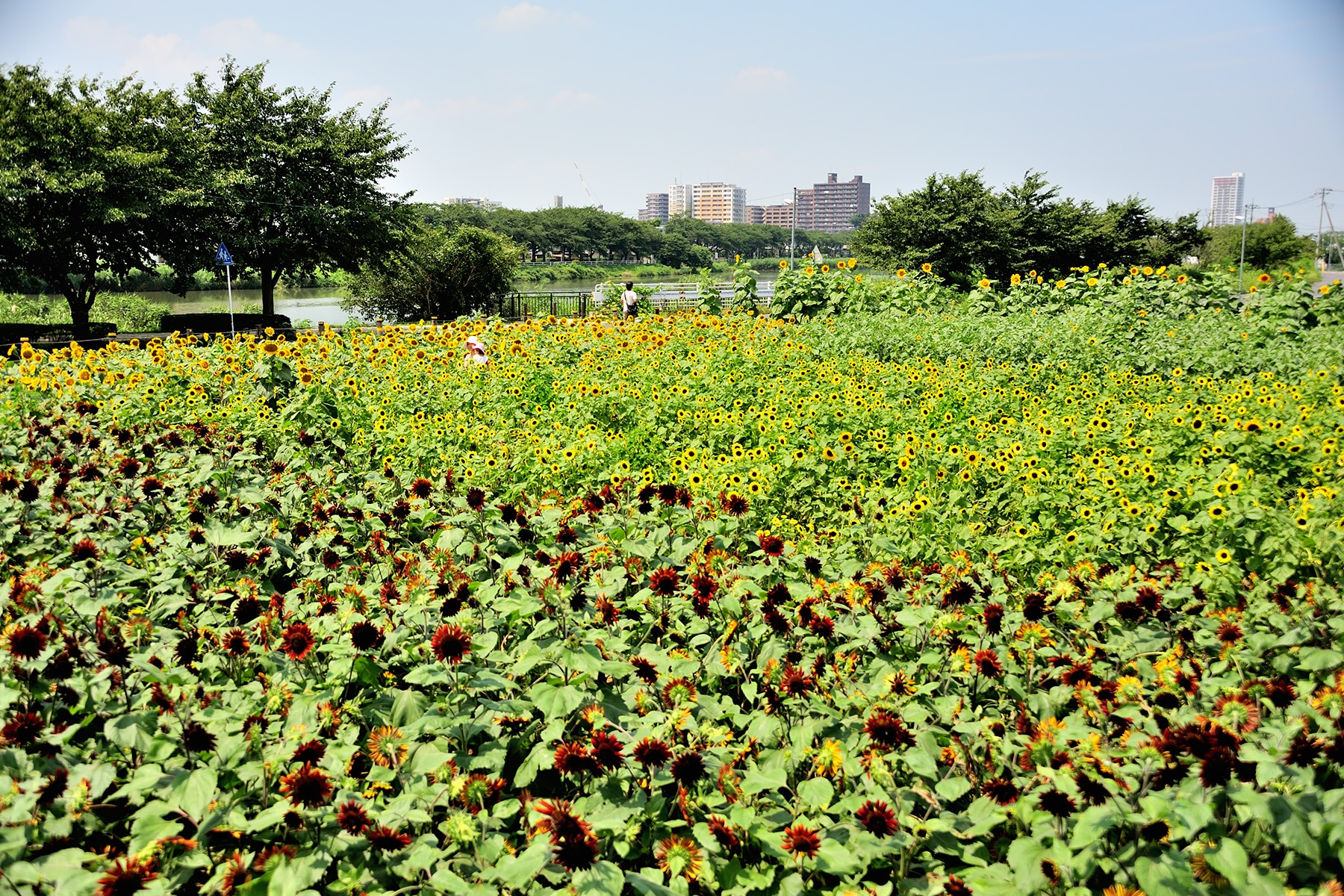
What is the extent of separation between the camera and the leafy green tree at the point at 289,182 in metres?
23.2

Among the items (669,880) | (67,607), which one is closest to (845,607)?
(669,880)

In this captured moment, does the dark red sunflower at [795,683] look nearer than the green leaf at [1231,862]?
No

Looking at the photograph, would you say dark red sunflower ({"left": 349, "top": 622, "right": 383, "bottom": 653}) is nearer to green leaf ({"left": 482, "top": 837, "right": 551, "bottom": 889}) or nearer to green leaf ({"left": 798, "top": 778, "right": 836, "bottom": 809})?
green leaf ({"left": 482, "top": 837, "right": 551, "bottom": 889})

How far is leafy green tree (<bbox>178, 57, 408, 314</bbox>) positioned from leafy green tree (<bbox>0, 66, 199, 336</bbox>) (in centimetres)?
146

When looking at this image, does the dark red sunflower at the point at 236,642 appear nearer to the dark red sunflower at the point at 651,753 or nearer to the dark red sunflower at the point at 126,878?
the dark red sunflower at the point at 126,878

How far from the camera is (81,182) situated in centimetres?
1814

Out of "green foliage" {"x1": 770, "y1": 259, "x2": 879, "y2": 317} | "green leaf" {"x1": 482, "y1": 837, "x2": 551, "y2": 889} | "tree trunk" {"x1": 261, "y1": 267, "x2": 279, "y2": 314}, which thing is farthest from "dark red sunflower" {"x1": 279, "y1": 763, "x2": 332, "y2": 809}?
"tree trunk" {"x1": 261, "y1": 267, "x2": 279, "y2": 314}

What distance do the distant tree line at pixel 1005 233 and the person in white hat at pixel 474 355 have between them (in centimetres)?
2313

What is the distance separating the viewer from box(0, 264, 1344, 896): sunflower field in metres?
1.76

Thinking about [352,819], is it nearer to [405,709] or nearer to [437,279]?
[405,709]

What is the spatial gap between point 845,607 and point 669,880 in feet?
3.90

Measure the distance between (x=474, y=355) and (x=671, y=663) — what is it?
5.76m

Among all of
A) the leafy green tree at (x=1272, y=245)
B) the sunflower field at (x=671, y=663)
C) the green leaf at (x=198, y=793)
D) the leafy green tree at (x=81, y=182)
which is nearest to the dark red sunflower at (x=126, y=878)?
the sunflower field at (x=671, y=663)

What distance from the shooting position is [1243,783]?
5.89ft
